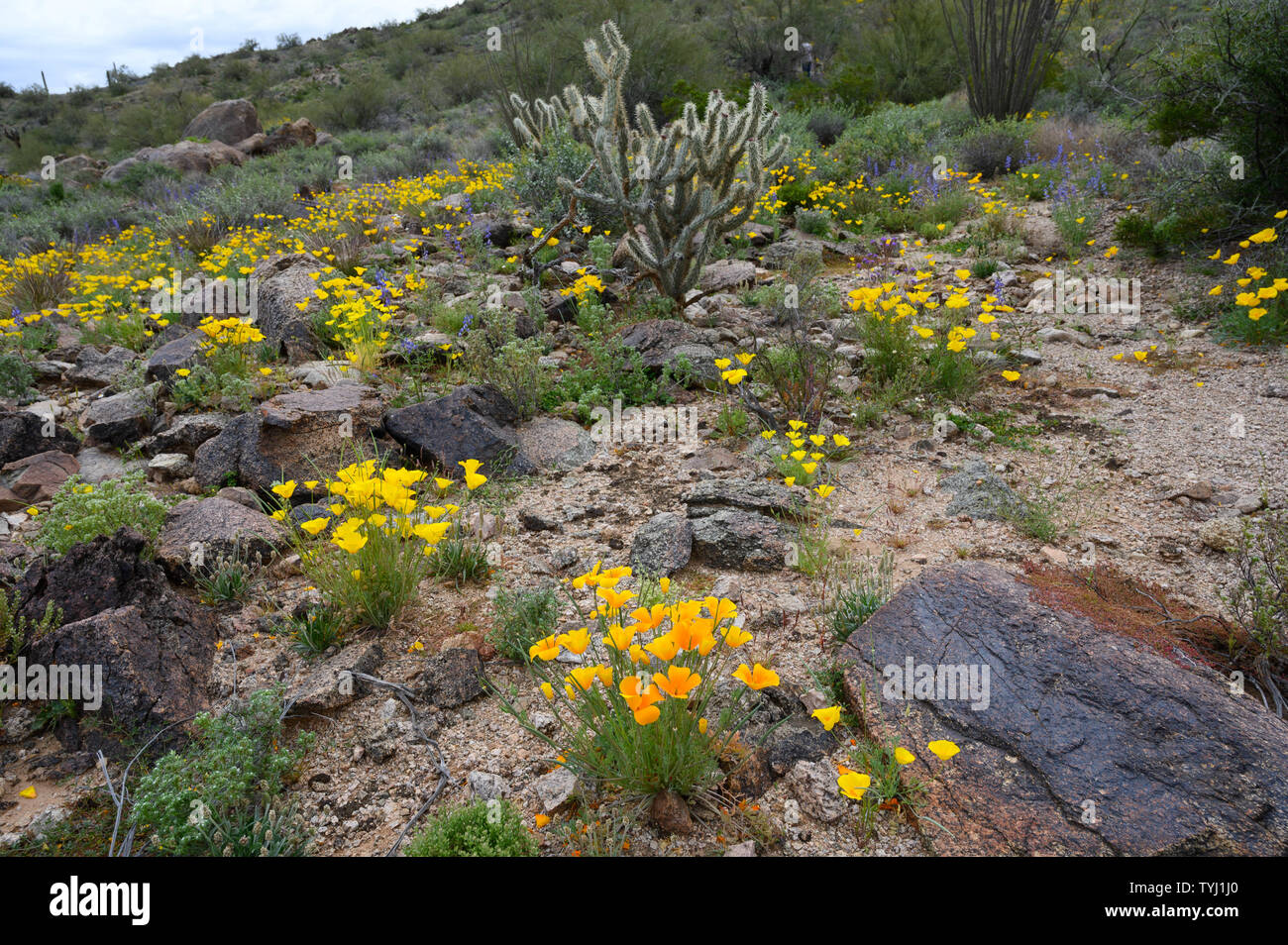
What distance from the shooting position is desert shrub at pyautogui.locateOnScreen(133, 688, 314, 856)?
1.73 m

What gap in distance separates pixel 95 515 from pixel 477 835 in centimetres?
231

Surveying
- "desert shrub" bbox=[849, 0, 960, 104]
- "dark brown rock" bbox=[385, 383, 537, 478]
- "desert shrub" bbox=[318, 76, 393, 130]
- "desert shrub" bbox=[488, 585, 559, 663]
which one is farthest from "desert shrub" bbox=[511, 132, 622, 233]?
"desert shrub" bbox=[318, 76, 393, 130]

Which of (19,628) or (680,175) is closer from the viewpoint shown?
(19,628)

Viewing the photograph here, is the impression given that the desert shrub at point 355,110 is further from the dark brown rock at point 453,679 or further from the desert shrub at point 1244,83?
the dark brown rock at point 453,679

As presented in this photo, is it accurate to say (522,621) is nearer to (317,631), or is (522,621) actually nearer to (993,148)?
(317,631)

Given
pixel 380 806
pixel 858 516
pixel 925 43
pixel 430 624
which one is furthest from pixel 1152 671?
pixel 925 43

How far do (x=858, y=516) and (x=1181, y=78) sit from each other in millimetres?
5661

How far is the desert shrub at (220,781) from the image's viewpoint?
5.67 feet

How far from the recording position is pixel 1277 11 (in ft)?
16.8

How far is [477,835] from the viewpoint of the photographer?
5.47ft

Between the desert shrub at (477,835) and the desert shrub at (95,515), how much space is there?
6.87ft

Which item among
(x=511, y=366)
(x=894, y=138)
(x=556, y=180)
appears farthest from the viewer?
(x=894, y=138)

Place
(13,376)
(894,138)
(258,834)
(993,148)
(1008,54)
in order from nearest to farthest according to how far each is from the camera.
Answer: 1. (258,834)
2. (13,376)
3. (993,148)
4. (894,138)
5. (1008,54)

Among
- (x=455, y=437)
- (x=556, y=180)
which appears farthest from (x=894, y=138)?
(x=455, y=437)
